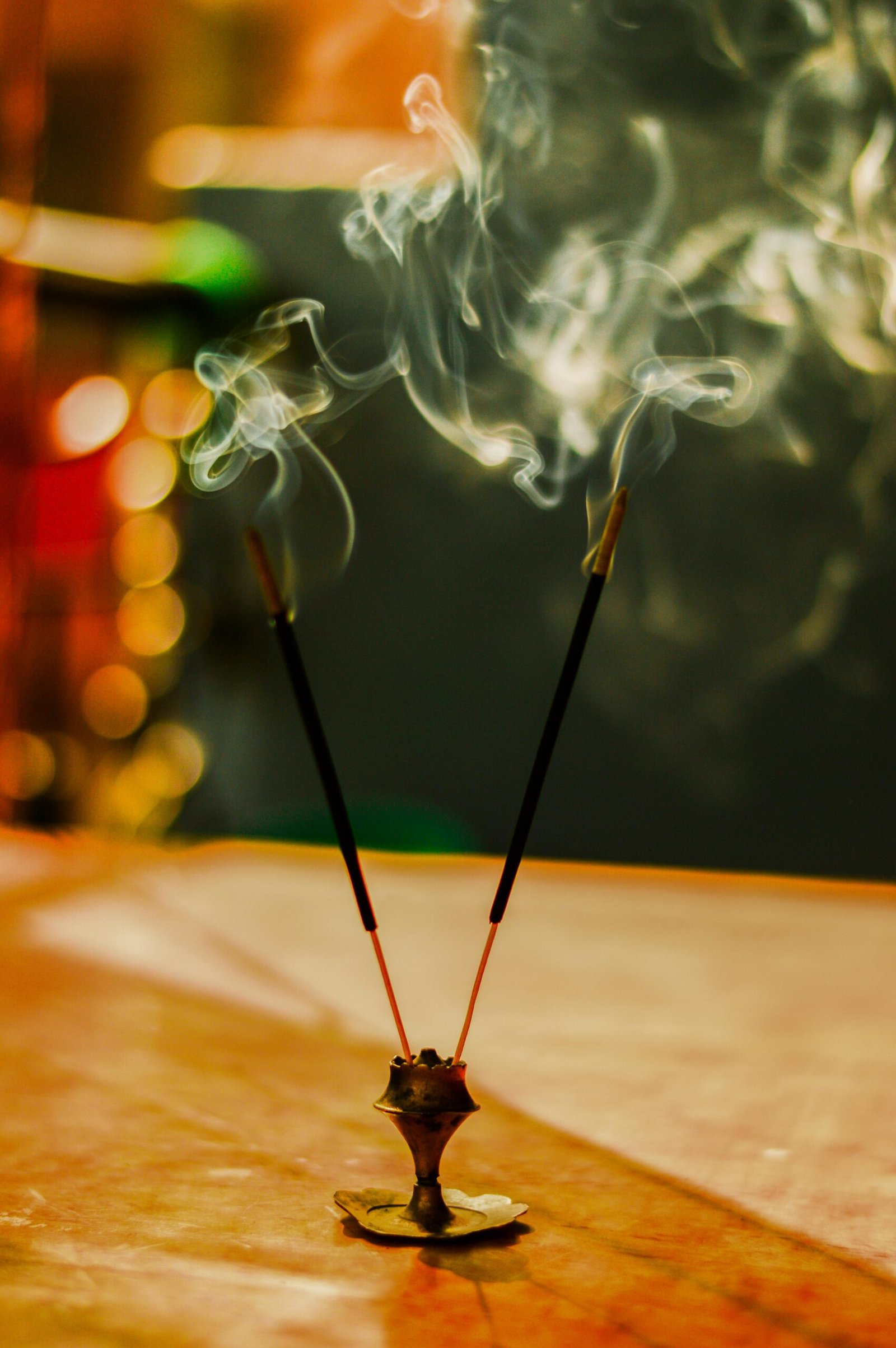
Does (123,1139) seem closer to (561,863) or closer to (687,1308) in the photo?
(687,1308)

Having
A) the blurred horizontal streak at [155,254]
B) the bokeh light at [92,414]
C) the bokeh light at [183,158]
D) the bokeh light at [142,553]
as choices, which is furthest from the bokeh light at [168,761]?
the bokeh light at [183,158]

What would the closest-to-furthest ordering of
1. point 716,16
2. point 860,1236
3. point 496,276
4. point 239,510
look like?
point 860,1236
point 716,16
point 496,276
point 239,510

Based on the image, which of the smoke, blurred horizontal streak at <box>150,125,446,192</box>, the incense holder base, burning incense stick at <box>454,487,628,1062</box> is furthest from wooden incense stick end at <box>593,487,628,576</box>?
blurred horizontal streak at <box>150,125,446,192</box>

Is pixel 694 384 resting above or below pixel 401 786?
above

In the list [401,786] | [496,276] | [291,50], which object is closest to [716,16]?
[496,276]

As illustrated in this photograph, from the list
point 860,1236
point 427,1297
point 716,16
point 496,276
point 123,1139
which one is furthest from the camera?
point 496,276

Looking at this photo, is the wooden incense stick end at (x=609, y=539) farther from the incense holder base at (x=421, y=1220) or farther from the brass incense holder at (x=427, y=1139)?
the incense holder base at (x=421, y=1220)

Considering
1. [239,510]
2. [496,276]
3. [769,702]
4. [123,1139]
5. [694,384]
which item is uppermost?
[496,276]
